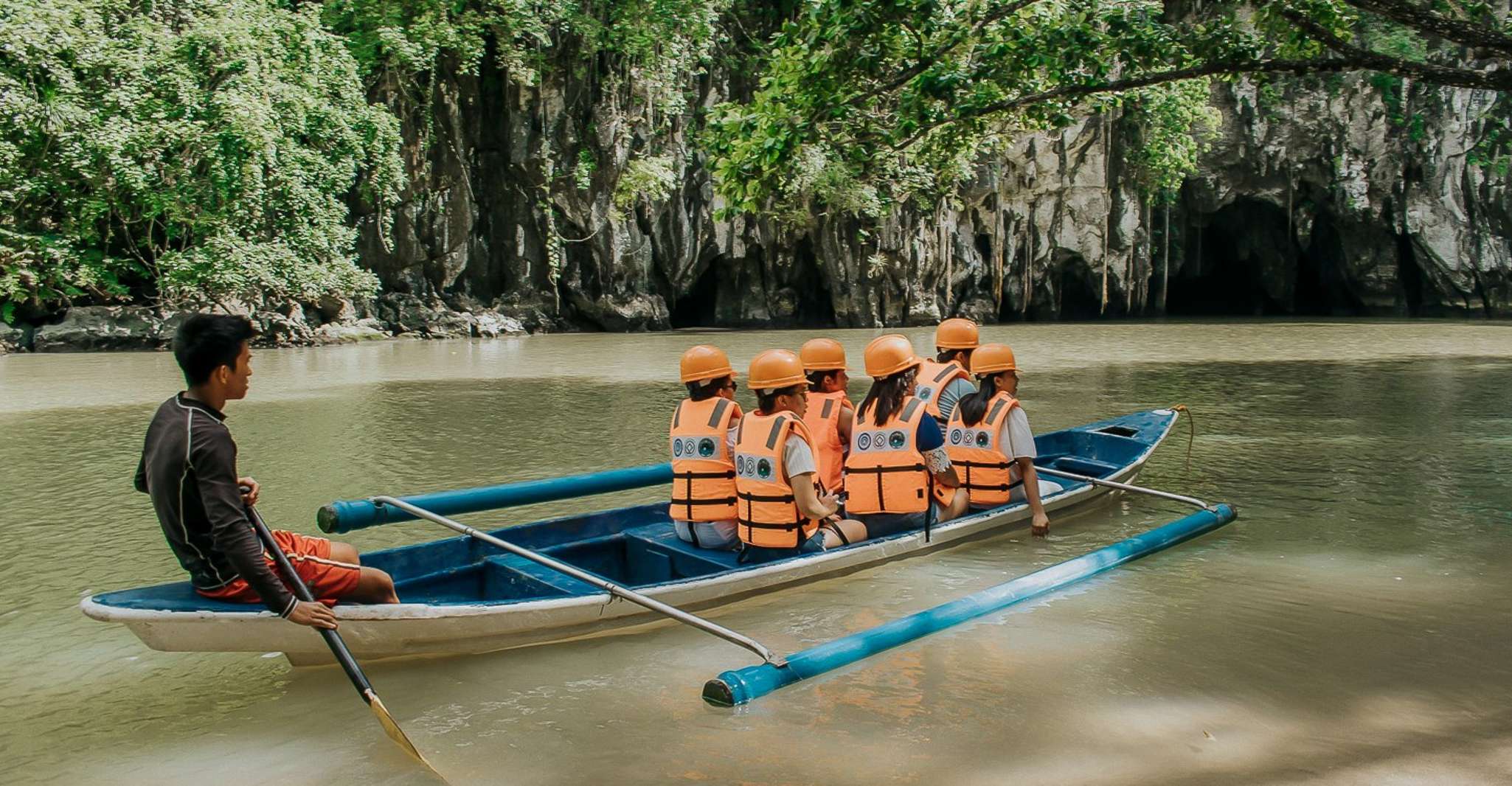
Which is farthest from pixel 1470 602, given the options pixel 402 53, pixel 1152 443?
pixel 402 53

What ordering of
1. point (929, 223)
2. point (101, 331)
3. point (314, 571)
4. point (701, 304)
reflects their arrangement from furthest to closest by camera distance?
point (701, 304)
point (929, 223)
point (101, 331)
point (314, 571)

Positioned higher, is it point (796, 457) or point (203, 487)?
point (203, 487)

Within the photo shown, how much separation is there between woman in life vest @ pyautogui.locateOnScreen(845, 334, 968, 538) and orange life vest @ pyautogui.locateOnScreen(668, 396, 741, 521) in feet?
2.52

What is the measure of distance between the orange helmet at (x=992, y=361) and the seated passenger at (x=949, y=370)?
0.38m

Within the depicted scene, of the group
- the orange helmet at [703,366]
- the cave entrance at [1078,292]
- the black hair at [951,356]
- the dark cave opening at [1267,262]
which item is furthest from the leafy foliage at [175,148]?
the dark cave opening at [1267,262]

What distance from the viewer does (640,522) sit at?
6.66 m

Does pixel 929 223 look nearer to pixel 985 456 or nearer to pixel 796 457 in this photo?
pixel 985 456

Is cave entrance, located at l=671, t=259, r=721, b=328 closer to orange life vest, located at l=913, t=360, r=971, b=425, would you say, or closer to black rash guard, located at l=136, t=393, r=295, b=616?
orange life vest, located at l=913, t=360, r=971, b=425

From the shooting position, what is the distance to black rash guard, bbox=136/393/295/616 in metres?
3.84

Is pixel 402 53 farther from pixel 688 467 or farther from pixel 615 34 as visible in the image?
pixel 688 467

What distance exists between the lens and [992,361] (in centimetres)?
686

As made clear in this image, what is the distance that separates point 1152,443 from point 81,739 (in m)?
6.78

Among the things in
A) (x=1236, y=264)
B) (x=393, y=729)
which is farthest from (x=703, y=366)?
(x=1236, y=264)

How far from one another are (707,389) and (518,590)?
4.46 feet
